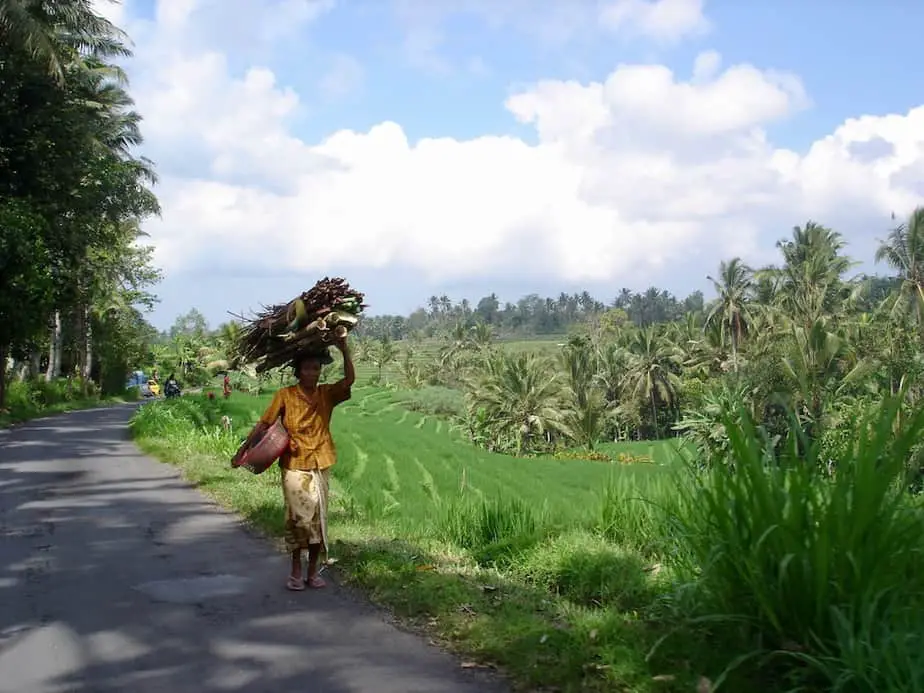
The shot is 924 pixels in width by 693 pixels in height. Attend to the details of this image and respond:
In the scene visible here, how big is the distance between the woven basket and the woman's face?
0.36 metres

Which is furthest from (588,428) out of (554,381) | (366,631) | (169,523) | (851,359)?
(366,631)

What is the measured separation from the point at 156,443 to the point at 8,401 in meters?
13.4

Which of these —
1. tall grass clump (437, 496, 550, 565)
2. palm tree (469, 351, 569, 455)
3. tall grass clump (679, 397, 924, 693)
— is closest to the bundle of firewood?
tall grass clump (437, 496, 550, 565)

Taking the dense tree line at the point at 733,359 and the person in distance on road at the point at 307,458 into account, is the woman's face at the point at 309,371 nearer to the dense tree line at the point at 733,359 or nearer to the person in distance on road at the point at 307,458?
the person in distance on road at the point at 307,458

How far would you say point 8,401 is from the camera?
28.8 m

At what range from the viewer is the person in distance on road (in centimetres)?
669

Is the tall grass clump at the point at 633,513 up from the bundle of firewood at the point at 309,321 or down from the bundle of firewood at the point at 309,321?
down

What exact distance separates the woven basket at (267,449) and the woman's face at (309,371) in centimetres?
36

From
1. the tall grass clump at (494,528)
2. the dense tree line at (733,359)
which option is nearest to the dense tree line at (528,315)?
the dense tree line at (733,359)

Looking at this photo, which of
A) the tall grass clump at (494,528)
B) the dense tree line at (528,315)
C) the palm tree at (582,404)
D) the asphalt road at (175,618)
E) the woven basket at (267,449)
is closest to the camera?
the asphalt road at (175,618)

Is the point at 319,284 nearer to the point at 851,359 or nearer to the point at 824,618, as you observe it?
the point at 824,618

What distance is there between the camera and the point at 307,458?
6.74 m

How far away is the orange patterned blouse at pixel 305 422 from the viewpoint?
266 inches

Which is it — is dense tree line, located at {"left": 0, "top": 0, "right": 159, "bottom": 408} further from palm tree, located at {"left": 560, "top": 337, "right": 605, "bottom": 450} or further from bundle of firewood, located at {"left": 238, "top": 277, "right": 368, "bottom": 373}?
palm tree, located at {"left": 560, "top": 337, "right": 605, "bottom": 450}
